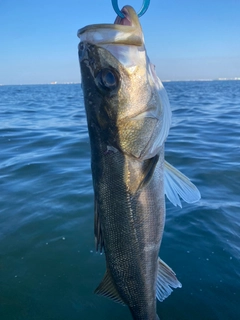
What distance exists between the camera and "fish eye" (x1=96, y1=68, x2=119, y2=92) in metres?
2.09

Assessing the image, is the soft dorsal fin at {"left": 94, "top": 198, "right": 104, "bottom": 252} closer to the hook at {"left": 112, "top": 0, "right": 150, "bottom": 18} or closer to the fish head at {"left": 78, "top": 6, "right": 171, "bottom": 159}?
the fish head at {"left": 78, "top": 6, "right": 171, "bottom": 159}

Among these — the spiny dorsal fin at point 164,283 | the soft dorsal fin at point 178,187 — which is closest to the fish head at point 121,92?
the soft dorsal fin at point 178,187

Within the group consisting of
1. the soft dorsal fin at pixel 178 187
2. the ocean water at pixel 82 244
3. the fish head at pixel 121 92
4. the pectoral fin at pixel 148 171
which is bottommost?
the ocean water at pixel 82 244

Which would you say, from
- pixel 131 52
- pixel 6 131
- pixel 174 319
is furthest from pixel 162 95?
pixel 6 131

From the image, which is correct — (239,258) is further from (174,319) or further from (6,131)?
(6,131)

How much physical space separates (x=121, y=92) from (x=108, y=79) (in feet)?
0.40

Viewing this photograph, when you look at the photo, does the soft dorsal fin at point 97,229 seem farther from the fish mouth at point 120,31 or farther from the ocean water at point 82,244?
the ocean water at point 82,244

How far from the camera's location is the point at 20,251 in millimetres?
4602

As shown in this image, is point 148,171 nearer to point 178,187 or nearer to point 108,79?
point 178,187

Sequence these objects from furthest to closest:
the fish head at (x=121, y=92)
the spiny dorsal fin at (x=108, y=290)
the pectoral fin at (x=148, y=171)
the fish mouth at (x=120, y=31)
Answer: the spiny dorsal fin at (x=108, y=290), the pectoral fin at (x=148, y=171), the fish head at (x=121, y=92), the fish mouth at (x=120, y=31)

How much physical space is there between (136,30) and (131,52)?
5.4 inches

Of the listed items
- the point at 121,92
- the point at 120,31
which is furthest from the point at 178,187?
the point at 120,31

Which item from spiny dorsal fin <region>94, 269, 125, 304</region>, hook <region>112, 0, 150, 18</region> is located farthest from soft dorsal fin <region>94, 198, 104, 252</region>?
hook <region>112, 0, 150, 18</region>

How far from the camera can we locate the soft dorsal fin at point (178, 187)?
2473mm
